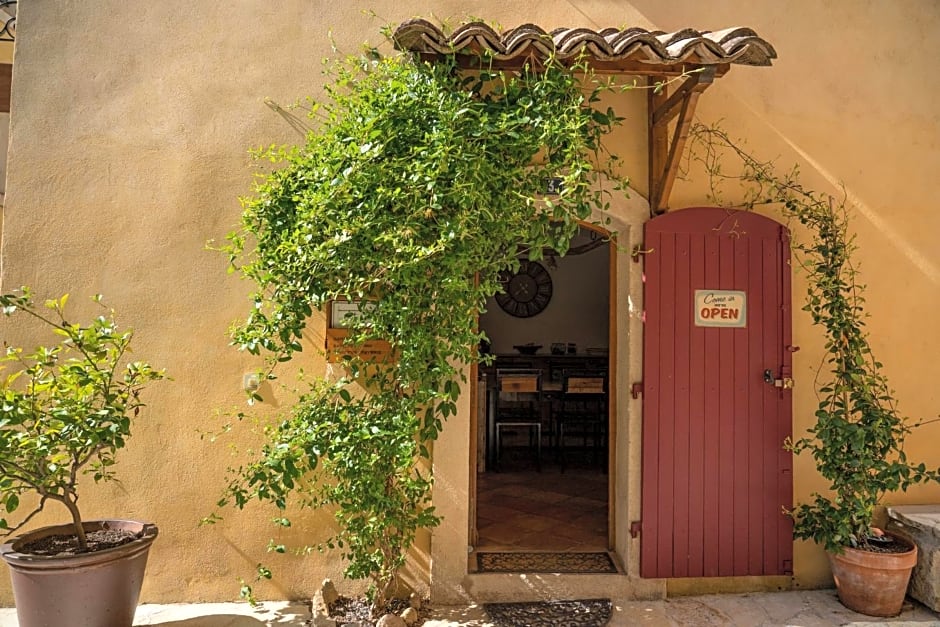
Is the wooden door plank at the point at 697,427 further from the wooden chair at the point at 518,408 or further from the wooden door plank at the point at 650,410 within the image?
the wooden chair at the point at 518,408

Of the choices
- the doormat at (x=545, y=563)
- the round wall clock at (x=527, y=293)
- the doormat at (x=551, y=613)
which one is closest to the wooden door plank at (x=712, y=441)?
the doormat at (x=545, y=563)

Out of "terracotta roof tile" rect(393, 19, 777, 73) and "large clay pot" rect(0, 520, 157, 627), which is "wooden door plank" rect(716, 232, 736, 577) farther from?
"large clay pot" rect(0, 520, 157, 627)

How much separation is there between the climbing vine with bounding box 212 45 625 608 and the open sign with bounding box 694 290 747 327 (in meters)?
1.09

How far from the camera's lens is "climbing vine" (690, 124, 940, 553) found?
349 cm

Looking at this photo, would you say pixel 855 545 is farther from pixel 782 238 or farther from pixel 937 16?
pixel 937 16

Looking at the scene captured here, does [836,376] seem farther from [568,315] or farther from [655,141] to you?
[568,315]

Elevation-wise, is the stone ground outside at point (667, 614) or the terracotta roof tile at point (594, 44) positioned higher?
the terracotta roof tile at point (594, 44)

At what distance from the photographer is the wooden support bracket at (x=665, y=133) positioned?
3383 millimetres

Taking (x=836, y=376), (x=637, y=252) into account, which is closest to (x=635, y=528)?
(x=836, y=376)

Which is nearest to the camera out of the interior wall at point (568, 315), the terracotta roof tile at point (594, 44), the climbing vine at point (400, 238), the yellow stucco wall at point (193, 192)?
the climbing vine at point (400, 238)

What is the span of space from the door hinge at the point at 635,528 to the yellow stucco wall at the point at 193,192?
8cm

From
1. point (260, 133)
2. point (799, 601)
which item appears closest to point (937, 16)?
point (799, 601)

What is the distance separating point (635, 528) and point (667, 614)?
469mm

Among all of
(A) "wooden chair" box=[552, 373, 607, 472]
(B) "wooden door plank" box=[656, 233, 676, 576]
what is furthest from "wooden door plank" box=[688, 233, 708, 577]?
(A) "wooden chair" box=[552, 373, 607, 472]
